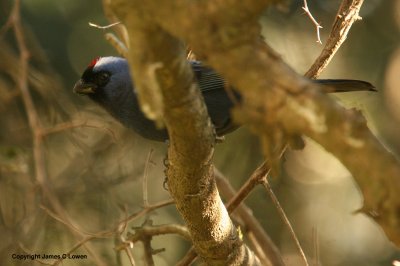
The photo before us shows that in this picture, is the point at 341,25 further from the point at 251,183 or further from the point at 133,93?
the point at 133,93

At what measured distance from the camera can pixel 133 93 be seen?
432 cm

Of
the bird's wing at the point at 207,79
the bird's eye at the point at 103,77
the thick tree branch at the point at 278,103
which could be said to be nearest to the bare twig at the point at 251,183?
the bird's wing at the point at 207,79

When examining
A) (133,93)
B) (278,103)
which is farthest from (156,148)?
(278,103)

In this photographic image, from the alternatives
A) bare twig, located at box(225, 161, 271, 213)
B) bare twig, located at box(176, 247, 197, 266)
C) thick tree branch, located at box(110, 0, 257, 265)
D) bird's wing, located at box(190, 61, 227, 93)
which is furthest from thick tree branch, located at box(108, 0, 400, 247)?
bird's wing, located at box(190, 61, 227, 93)

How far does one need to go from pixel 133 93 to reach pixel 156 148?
1.53 meters

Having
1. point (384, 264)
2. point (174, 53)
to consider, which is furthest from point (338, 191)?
point (174, 53)

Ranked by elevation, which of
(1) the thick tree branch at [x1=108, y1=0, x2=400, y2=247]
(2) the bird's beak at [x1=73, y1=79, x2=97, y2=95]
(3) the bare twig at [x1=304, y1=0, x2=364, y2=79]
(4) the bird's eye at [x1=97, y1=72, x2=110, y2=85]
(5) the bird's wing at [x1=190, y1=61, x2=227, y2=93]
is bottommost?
(2) the bird's beak at [x1=73, y1=79, x2=97, y2=95]

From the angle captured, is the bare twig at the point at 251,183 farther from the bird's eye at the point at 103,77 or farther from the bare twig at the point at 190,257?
the bird's eye at the point at 103,77

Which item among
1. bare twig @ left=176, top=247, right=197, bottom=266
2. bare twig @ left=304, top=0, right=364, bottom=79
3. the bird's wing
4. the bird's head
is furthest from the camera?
the bird's head

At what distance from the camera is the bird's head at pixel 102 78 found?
449cm

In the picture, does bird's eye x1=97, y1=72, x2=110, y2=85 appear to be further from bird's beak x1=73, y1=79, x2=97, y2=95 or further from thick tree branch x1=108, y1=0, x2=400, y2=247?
thick tree branch x1=108, y1=0, x2=400, y2=247

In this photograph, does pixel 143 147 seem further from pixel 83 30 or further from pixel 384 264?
pixel 384 264

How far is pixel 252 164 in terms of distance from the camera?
239 inches

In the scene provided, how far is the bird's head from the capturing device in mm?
4488
